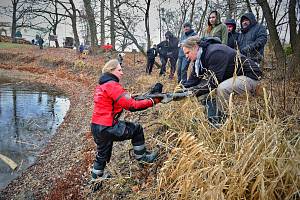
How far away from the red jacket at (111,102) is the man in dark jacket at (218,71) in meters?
0.89

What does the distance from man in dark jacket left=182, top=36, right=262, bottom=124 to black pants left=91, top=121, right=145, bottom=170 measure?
3.59 ft

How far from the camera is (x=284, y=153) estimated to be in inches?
110

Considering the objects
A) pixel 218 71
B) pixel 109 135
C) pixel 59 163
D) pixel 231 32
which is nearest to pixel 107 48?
pixel 59 163

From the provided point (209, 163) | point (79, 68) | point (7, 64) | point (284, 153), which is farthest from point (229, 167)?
point (7, 64)

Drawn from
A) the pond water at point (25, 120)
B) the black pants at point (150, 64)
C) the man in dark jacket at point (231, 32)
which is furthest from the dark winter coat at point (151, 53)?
the man in dark jacket at point (231, 32)

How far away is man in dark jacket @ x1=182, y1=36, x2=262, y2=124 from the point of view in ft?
13.1

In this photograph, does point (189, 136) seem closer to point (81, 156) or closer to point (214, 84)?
point (214, 84)

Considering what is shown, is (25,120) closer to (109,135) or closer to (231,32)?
(109,135)

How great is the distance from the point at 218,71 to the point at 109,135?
1794 mm

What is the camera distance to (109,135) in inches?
169

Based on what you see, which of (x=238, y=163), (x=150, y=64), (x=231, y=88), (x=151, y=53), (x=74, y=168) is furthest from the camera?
(x=150, y=64)

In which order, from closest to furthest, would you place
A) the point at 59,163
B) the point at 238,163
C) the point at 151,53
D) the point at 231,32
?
the point at 238,163 → the point at 231,32 → the point at 59,163 → the point at 151,53

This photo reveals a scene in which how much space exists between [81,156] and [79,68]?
1561 cm

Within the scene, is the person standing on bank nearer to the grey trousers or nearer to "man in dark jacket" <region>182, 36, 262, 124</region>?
"man in dark jacket" <region>182, 36, 262, 124</region>
